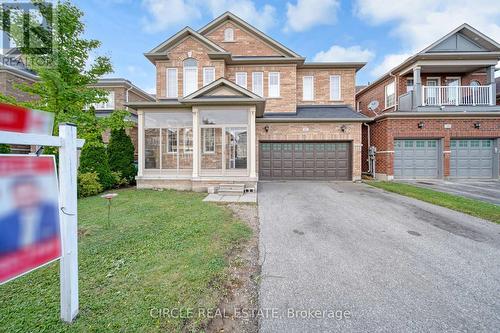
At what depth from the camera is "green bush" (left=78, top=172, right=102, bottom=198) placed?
8.53 metres

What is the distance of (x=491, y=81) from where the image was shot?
12.8m

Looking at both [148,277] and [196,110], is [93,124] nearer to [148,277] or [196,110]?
[196,110]

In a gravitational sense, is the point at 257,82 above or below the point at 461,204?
above

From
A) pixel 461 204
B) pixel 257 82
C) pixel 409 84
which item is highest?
pixel 409 84

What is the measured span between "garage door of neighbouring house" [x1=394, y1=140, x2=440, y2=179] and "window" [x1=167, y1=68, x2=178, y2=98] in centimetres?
1371

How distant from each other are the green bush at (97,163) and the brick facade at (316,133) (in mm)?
7716

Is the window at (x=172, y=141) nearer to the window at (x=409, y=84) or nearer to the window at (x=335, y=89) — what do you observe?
the window at (x=335, y=89)

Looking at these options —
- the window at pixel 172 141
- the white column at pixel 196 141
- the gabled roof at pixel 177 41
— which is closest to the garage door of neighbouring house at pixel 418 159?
the white column at pixel 196 141

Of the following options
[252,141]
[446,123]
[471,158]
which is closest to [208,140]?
[252,141]

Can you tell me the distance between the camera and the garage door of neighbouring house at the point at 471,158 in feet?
39.9

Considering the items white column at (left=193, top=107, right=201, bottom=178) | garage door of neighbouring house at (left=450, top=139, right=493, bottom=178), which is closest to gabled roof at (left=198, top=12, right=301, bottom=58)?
white column at (left=193, top=107, right=201, bottom=178)

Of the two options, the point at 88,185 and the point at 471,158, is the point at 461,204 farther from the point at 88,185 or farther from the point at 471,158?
the point at 88,185

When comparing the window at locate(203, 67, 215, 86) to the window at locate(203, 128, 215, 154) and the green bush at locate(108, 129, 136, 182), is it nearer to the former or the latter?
the window at locate(203, 128, 215, 154)

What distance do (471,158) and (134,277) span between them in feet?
56.5
